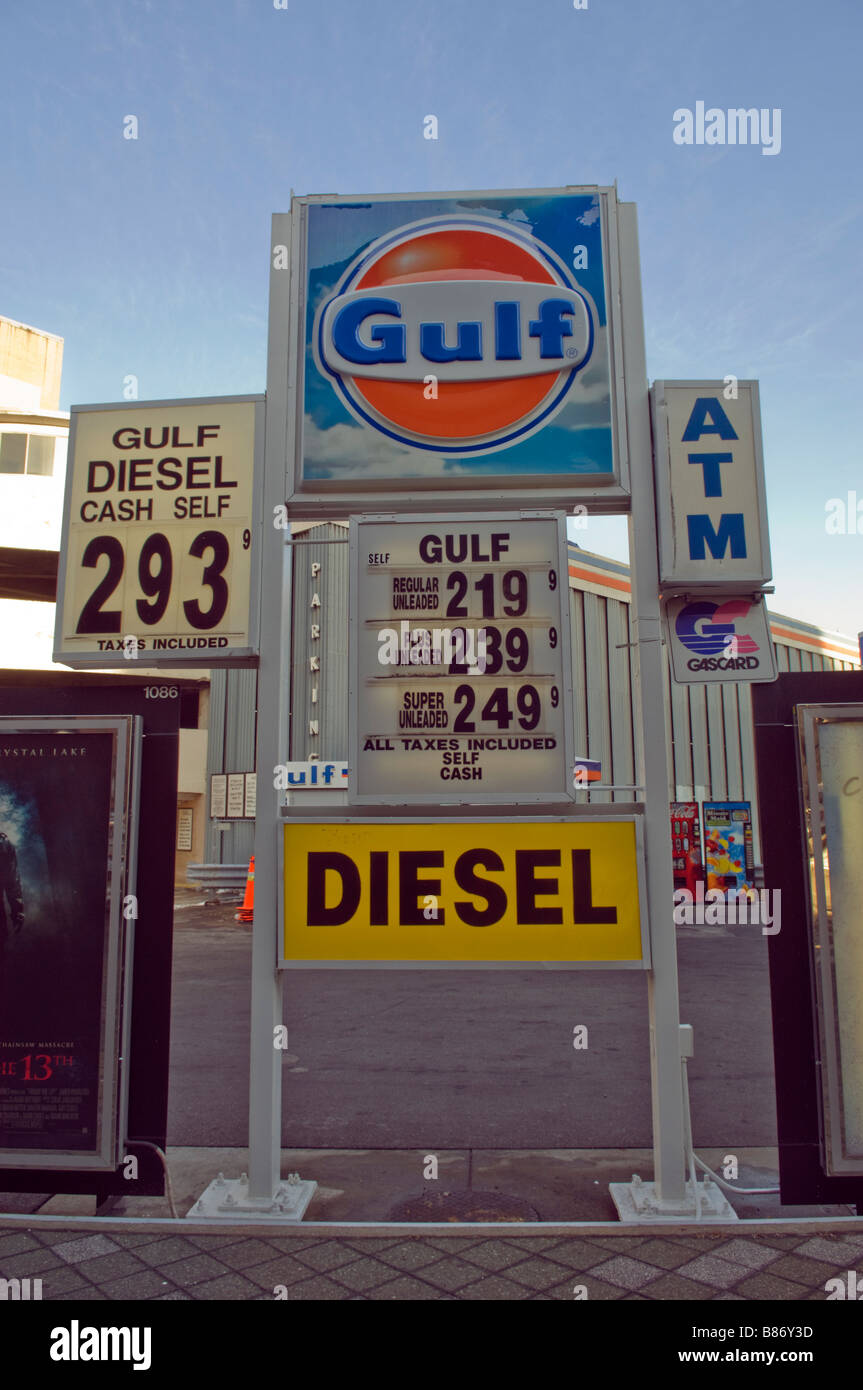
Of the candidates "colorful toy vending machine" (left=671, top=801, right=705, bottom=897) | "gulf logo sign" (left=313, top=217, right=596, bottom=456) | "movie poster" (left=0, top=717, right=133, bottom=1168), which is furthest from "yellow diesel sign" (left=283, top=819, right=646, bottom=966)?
"colorful toy vending machine" (left=671, top=801, right=705, bottom=897)

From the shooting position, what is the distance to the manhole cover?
5164mm

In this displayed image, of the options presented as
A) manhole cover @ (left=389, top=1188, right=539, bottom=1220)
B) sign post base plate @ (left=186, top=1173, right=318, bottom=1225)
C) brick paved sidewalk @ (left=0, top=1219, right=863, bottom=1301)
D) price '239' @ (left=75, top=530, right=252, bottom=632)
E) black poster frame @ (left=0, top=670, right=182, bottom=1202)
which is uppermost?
price '239' @ (left=75, top=530, right=252, bottom=632)

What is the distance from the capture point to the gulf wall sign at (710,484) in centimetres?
548

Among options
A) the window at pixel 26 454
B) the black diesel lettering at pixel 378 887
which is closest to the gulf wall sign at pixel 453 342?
the black diesel lettering at pixel 378 887

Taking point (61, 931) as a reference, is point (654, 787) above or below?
above

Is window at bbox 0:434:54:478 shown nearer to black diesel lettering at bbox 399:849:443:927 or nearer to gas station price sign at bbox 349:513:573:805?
gas station price sign at bbox 349:513:573:805

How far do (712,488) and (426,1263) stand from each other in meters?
Answer: 4.67

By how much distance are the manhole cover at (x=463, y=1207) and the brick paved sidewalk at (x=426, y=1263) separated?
36 centimetres

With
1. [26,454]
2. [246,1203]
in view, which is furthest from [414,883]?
[26,454]

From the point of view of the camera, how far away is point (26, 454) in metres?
26.9

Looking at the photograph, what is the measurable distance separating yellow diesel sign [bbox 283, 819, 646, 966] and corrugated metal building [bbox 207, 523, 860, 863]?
681 inches

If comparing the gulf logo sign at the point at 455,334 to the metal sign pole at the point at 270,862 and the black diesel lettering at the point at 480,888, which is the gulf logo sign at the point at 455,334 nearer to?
the metal sign pole at the point at 270,862

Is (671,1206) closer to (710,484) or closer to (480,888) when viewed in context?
(480,888)
